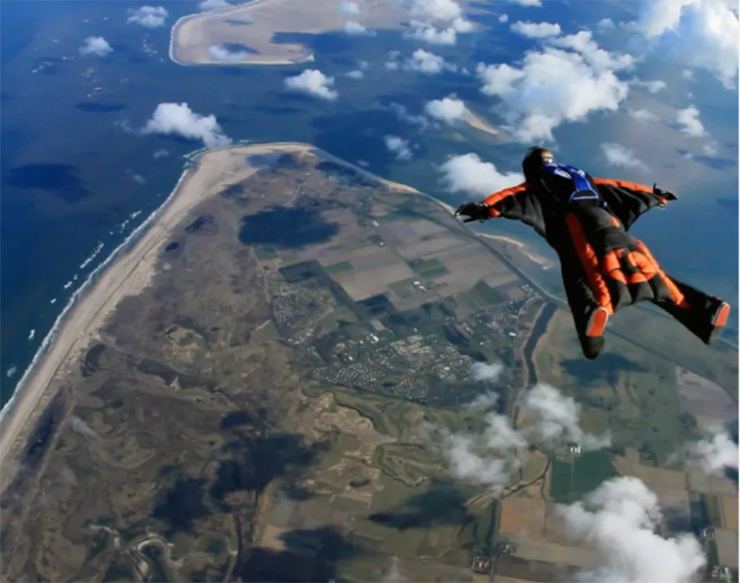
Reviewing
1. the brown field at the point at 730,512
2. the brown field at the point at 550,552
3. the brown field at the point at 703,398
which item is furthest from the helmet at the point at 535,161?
the brown field at the point at 703,398

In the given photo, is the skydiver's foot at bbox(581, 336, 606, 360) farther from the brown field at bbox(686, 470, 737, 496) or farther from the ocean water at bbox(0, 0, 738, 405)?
the ocean water at bbox(0, 0, 738, 405)

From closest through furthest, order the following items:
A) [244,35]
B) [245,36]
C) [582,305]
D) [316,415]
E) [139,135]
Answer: [582,305]
[316,415]
[139,135]
[245,36]
[244,35]

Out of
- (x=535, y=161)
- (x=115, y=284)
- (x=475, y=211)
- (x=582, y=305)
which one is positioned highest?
(x=535, y=161)

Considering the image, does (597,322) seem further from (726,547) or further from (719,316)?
(726,547)

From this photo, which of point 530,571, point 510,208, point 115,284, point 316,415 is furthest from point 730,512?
point 115,284

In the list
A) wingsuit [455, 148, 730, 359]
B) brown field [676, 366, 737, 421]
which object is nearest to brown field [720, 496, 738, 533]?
brown field [676, 366, 737, 421]
